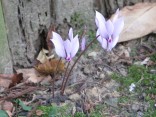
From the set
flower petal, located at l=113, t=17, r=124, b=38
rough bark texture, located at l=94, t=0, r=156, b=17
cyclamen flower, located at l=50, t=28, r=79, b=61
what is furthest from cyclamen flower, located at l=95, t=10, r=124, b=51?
rough bark texture, located at l=94, t=0, r=156, b=17

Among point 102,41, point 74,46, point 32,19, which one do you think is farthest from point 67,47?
point 32,19

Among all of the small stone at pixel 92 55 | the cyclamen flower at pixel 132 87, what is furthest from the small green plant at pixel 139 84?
the small stone at pixel 92 55

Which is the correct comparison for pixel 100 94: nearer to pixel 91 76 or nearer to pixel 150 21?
pixel 91 76

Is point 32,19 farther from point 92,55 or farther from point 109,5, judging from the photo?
point 109,5

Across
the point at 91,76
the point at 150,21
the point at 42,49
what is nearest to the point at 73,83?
the point at 91,76

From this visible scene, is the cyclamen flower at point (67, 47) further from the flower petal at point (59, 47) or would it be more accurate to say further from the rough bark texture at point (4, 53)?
the rough bark texture at point (4, 53)
